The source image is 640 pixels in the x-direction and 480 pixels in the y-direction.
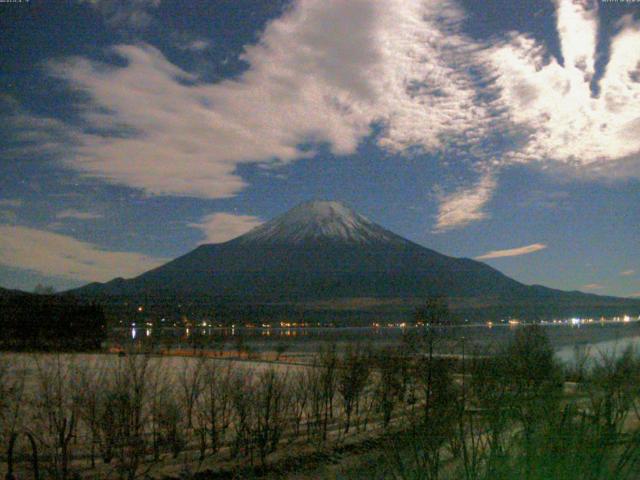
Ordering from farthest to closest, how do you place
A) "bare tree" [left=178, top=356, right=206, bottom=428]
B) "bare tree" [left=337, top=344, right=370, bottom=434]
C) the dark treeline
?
1. the dark treeline
2. "bare tree" [left=337, top=344, right=370, bottom=434]
3. "bare tree" [left=178, top=356, right=206, bottom=428]

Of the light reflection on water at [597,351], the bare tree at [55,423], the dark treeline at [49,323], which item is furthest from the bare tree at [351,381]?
the dark treeline at [49,323]

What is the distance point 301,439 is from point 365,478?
4543 millimetres

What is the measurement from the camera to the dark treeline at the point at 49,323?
44.3 m

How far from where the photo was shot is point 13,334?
1777 inches

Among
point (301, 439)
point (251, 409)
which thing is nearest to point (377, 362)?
point (301, 439)

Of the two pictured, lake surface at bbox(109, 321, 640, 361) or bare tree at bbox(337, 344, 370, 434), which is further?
lake surface at bbox(109, 321, 640, 361)

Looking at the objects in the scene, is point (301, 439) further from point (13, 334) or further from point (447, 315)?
point (13, 334)

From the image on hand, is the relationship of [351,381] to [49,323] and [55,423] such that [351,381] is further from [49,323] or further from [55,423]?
[49,323]

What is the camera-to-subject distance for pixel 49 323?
4734 centimetres

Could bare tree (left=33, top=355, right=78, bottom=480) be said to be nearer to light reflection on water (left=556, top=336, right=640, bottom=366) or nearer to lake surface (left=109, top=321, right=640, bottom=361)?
lake surface (left=109, top=321, right=640, bottom=361)

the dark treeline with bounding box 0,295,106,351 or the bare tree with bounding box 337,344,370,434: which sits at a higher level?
the dark treeline with bounding box 0,295,106,351

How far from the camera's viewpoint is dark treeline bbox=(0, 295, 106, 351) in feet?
145

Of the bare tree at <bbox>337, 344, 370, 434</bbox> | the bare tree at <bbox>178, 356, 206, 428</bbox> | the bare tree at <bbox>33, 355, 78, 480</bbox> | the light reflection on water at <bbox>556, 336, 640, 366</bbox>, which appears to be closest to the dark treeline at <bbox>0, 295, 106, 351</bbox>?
the bare tree at <bbox>178, 356, 206, 428</bbox>

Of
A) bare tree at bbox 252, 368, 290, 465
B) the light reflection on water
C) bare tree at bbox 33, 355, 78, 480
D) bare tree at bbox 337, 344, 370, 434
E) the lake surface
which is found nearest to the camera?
the light reflection on water
